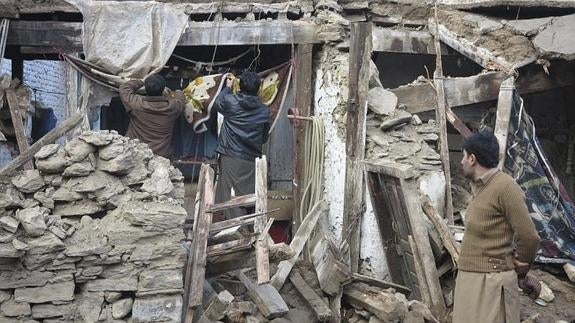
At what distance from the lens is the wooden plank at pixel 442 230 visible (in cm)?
539

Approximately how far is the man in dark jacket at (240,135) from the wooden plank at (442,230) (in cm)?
226

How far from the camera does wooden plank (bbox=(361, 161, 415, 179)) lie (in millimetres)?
5559

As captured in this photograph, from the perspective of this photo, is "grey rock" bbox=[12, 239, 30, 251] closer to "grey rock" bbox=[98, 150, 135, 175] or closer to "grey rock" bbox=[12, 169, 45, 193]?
"grey rock" bbox=[12, 169, 45, 193]

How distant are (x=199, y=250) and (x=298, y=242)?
5.70 feet

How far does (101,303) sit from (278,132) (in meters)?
4.55

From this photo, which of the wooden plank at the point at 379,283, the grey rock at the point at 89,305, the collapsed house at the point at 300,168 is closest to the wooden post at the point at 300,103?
the collapsed house at the point at 300,168

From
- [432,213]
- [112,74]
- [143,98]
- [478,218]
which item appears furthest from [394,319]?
[112,74]

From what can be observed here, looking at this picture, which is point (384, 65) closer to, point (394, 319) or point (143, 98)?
point (143, 98)

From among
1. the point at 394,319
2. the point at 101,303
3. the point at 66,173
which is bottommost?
the point at 394,319

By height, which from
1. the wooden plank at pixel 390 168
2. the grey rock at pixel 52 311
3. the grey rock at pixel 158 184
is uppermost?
the wooden plank at pixel 390 168

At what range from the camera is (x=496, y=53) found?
24.6 feet

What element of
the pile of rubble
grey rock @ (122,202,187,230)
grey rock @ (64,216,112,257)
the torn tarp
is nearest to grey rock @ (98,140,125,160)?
the pile of rubble

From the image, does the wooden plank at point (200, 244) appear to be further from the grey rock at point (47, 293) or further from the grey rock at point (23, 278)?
the grey rock at point (23, 278)

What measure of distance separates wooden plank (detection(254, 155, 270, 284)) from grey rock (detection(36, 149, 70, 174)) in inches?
59.0
